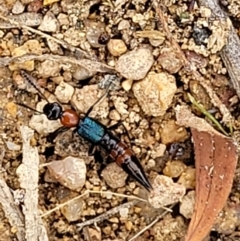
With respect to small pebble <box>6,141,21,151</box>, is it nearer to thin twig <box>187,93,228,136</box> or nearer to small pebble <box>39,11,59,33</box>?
small pebble <box>39,11,59,33</box>

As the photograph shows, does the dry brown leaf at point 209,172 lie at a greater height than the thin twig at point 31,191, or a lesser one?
greater

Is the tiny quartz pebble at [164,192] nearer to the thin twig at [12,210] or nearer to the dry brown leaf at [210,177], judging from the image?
the dry brown leaf at [210,177]

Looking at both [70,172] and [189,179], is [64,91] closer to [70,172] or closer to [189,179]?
[70,172]

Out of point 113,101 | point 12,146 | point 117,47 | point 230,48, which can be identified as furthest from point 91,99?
point 230,48

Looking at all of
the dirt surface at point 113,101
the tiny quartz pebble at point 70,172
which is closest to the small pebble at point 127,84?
the dirt surface at point 113,101

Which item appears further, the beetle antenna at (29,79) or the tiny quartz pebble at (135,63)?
the beetle antenna at (29,79)

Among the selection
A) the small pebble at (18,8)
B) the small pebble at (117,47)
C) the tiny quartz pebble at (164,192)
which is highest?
the small pebble at (117,47)

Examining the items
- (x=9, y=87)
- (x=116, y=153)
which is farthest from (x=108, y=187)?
(x=9, y=87)
